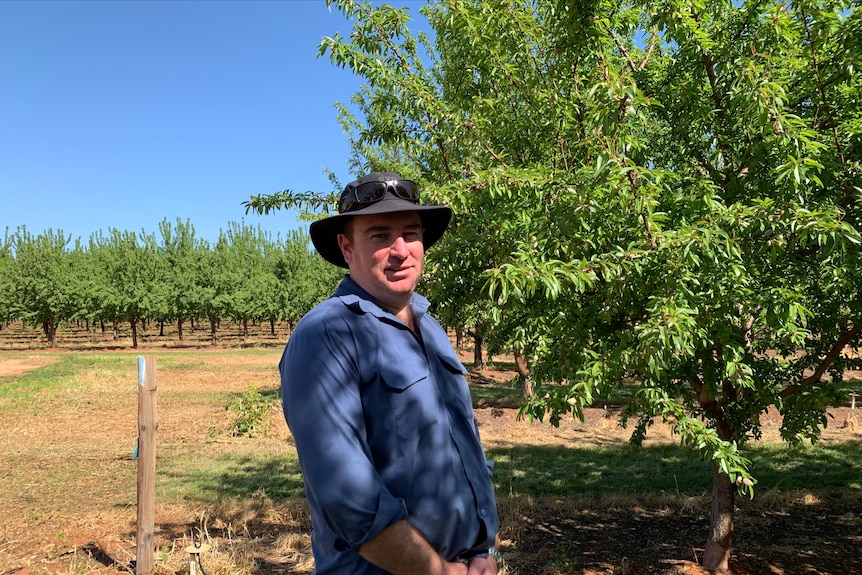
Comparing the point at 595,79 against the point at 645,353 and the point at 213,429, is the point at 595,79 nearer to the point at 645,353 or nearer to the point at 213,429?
the point at 645,353

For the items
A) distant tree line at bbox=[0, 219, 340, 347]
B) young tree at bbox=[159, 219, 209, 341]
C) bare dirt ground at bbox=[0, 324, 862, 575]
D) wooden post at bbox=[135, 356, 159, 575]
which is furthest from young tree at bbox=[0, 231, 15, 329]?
wooden post at bbox=[135, 356, 159, 575]

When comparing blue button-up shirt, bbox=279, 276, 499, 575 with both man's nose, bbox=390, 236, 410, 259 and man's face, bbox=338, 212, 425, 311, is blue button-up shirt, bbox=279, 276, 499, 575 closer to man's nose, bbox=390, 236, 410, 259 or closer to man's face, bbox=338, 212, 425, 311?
man's face, bbox=338, 212, 425, 311

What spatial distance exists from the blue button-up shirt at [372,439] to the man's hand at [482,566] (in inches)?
1.1

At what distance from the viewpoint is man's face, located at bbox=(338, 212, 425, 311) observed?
178 cm

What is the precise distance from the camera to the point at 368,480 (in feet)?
4.59

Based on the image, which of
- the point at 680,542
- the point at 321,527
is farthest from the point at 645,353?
the point at 680,542


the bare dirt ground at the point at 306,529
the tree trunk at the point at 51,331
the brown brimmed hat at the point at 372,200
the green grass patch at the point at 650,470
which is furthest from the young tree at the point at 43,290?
the brown brimmed hat at the point at 372,200

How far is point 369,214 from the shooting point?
1.77m

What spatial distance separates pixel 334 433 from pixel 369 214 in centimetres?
67

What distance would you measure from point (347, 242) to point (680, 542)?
5.96m

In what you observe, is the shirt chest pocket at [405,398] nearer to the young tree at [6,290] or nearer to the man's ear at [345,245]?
the man's ear at [345,245]

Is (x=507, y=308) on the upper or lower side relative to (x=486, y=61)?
lower

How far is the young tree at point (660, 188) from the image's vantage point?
3344 mm

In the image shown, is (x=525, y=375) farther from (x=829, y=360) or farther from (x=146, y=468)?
(x=146, y=468)
